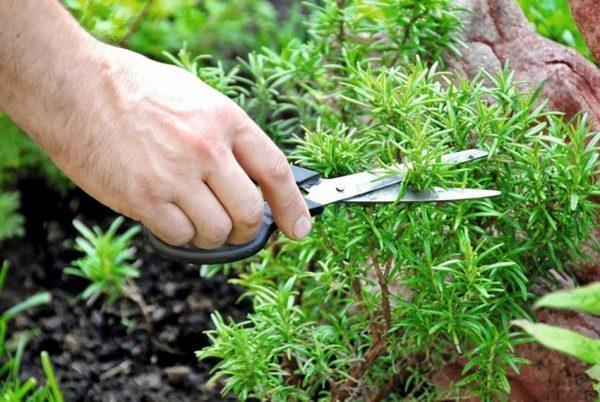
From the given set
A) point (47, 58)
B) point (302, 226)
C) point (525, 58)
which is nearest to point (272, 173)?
point (302, 226)

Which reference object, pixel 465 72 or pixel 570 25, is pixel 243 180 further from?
pixel 570 25

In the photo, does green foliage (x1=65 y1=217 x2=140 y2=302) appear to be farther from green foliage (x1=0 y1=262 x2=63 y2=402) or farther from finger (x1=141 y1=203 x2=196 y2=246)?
finger (x1=141 y1=203 x2=196 y2=246)

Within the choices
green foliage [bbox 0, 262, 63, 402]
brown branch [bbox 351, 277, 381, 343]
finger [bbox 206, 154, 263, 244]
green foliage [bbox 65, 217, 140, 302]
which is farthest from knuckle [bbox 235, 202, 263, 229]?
green foliage [bbox 65, 217, 140, 302]

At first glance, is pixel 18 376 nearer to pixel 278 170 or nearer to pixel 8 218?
pixel 8 218

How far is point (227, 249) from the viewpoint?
6.71ft

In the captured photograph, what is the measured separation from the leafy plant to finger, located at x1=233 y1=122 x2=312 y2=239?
67 cm

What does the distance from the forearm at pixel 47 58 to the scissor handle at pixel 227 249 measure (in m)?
0.32

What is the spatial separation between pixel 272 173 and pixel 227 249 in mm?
206

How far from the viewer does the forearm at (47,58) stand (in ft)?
6.56

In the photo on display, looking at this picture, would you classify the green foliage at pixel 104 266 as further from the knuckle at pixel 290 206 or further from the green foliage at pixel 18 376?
the knuckle at pixel 290 206

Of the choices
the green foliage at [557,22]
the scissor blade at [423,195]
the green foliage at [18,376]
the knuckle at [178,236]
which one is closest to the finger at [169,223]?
the knuckle at [178,236]

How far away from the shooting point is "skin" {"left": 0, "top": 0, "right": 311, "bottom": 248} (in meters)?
1.93

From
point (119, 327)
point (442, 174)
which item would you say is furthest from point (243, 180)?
point (119, 327)

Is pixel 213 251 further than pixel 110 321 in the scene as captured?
No
